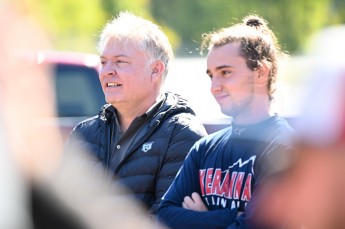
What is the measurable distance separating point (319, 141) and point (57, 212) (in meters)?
0.85

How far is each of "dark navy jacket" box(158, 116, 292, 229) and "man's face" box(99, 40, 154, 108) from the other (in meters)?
0.69

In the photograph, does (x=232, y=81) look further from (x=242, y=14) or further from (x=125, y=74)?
(x=242, y=14)

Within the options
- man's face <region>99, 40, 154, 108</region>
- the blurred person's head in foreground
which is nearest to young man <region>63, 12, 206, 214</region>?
man's face <region>99, 40, 154, 108</region>

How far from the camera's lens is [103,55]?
4.64 metres

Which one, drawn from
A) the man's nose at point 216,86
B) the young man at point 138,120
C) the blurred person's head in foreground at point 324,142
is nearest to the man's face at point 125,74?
the young man at point 138,120

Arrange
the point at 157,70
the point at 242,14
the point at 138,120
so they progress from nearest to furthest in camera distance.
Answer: the point at 138,120 < the point at 157,70 < the point at 242,14

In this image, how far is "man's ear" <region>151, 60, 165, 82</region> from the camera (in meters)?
4.64

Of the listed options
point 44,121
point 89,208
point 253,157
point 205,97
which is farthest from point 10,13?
A: point 205,97

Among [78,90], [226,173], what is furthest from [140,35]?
[78,90]

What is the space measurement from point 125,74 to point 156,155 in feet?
1.65

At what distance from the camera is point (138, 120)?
4504 mm

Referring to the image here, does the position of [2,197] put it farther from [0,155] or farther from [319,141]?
[319,141]

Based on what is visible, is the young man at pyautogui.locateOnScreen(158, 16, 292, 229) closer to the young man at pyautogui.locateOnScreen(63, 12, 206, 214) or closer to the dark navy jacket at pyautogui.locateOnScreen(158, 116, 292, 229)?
the dark navy jacket at pyautogui.locateOnScreen(158, 116, 292, 229)

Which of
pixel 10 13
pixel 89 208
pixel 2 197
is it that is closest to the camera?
pixel 2 197
